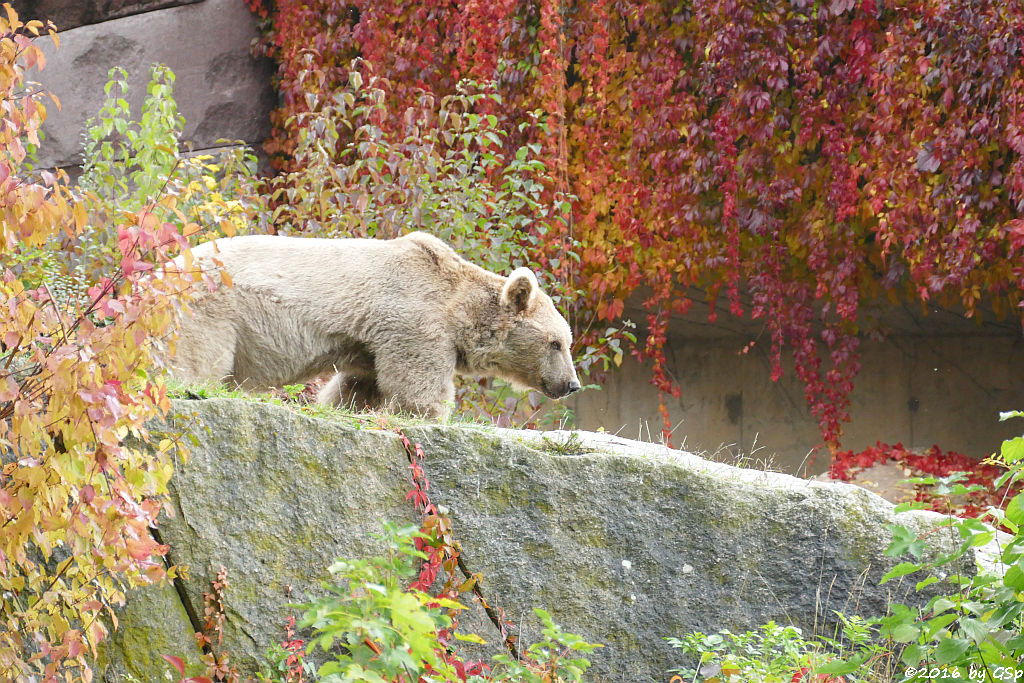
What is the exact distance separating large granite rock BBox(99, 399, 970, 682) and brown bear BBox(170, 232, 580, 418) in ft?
3.27

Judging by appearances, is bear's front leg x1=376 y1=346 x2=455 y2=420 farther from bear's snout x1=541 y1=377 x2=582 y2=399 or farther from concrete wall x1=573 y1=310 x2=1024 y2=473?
concrete wall x1=573 y1=310 x2=1024 y2=473

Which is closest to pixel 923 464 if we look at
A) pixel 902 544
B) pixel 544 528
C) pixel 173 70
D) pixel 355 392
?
pixel 355 392

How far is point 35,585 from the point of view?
3066mm

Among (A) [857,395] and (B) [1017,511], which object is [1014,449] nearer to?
(B) [1017,511]

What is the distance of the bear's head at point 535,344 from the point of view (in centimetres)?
588

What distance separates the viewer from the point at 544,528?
4316mm

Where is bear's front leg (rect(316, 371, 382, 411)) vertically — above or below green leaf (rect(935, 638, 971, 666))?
below

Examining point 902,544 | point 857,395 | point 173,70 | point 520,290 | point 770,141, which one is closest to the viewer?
point 902,544

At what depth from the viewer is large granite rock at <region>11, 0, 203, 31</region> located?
38.4 ft

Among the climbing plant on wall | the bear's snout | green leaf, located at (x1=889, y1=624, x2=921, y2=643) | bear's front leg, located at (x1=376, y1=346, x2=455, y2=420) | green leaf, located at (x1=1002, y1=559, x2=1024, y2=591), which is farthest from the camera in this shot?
the climbing plant on wall

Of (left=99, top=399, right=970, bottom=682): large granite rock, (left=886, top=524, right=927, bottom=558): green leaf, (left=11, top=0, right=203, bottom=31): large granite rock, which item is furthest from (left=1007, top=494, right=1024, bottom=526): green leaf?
(left=11, top=0, right=203, bottom=31): large granite rock

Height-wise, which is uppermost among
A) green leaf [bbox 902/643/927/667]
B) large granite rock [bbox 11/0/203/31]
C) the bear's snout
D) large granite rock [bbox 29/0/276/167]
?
large granite rock [bbox 11/0/203/31]

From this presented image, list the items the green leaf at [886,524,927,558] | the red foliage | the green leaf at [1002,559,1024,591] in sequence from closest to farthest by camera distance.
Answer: the green leaf at [1002,559,1024,591], the green leaf at [886,524,927,558], the red foliage

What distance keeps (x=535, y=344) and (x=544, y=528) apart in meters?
1.84
